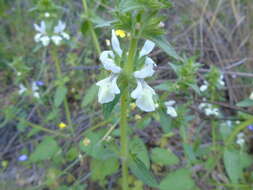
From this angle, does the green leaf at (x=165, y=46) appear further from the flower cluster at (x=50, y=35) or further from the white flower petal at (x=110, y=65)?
the flower cluster at (x=50, y=35)

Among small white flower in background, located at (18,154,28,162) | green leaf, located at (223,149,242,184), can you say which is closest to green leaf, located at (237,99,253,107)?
green leaf, located at (223,149,242,184)

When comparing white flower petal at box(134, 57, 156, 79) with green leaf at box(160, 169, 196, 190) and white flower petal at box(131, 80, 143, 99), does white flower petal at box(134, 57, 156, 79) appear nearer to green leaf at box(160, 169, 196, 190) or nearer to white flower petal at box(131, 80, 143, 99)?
white flower petal at box(131, 80, 143, 99)

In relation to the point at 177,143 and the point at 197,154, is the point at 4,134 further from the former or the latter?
the point at 197,154

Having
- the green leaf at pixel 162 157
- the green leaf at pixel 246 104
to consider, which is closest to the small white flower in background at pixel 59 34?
the green leaf at pixel 162 157

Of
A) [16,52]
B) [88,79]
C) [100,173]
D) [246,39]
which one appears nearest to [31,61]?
[16,52]

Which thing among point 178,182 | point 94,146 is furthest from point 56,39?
point 178,182

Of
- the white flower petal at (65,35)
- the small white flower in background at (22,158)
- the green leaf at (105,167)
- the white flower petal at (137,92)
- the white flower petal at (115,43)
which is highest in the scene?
the white flower petal at (65,35)
